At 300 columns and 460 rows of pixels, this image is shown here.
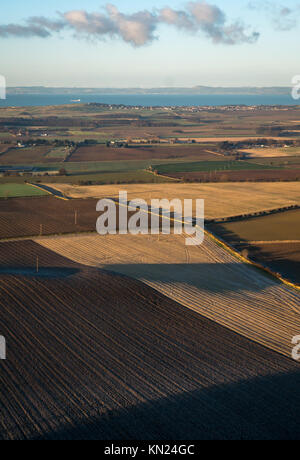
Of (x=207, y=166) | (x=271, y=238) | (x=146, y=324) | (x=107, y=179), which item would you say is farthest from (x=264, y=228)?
(x=207, y=166)

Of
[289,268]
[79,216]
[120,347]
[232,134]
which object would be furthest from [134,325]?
[232,134]

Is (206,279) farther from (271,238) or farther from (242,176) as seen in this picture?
(242,176)

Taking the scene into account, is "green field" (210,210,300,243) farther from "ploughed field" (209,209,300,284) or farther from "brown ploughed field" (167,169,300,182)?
"brown ploughed field" (167,169,300,182)

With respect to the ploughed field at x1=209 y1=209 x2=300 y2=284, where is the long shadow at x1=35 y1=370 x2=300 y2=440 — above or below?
below

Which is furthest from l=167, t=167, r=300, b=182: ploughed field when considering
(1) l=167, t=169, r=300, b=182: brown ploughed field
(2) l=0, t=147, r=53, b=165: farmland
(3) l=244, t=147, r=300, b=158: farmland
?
(2) l=0, t=147, r=53, b=165: farmland

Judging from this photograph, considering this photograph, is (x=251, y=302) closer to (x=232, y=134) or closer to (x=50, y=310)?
(x=50, y=310)

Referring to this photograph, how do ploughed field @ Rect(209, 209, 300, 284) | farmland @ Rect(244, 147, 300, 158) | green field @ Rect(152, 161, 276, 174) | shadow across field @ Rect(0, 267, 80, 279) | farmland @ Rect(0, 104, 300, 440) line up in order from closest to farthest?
farmland @ Rect(0, 104, 300, 440) < shadow across field @ Rect(0, 267, 80, 279) < ploughed field @ Rect(209, 209, 300, 284) < green field @ Rect(152, 161, 276, 174) < farmland @ Rect(244, 147, 300, 158)

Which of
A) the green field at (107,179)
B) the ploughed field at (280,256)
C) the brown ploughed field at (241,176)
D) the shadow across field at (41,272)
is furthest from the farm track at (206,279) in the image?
the brown ploughed field at (241,176)

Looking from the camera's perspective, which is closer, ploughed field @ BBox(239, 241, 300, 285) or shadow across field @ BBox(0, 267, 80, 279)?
shadow across field @ BBox(0, 267, 80, 279)
